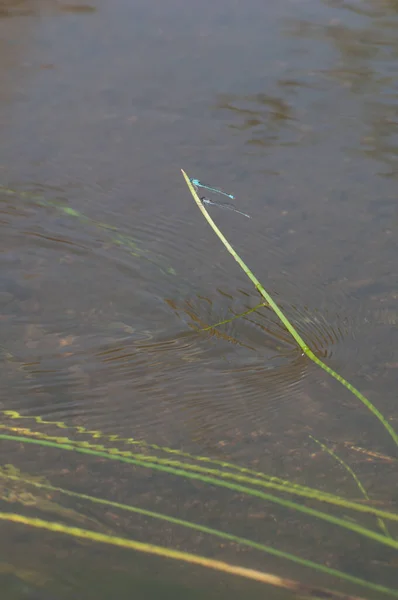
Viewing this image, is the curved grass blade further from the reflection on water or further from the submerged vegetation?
the reflection on water

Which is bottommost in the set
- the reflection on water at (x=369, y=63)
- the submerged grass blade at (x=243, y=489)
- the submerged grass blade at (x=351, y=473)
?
the submerged grass blade at (x=351, y=473)

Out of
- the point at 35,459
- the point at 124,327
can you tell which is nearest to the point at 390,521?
the point at 35,459

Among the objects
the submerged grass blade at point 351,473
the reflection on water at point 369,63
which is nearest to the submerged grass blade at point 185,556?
the submerged grass blade at point 351,473

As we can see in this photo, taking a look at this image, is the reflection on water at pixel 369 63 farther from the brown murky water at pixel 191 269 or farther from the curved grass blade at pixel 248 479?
the curved grass blade at pixel 248 479

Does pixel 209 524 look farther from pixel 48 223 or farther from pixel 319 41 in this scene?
pixel 319 41

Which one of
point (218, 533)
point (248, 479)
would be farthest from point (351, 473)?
point (218, 533)

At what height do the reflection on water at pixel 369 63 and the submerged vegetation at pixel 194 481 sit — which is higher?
the reflection on water at pixel 369 63
